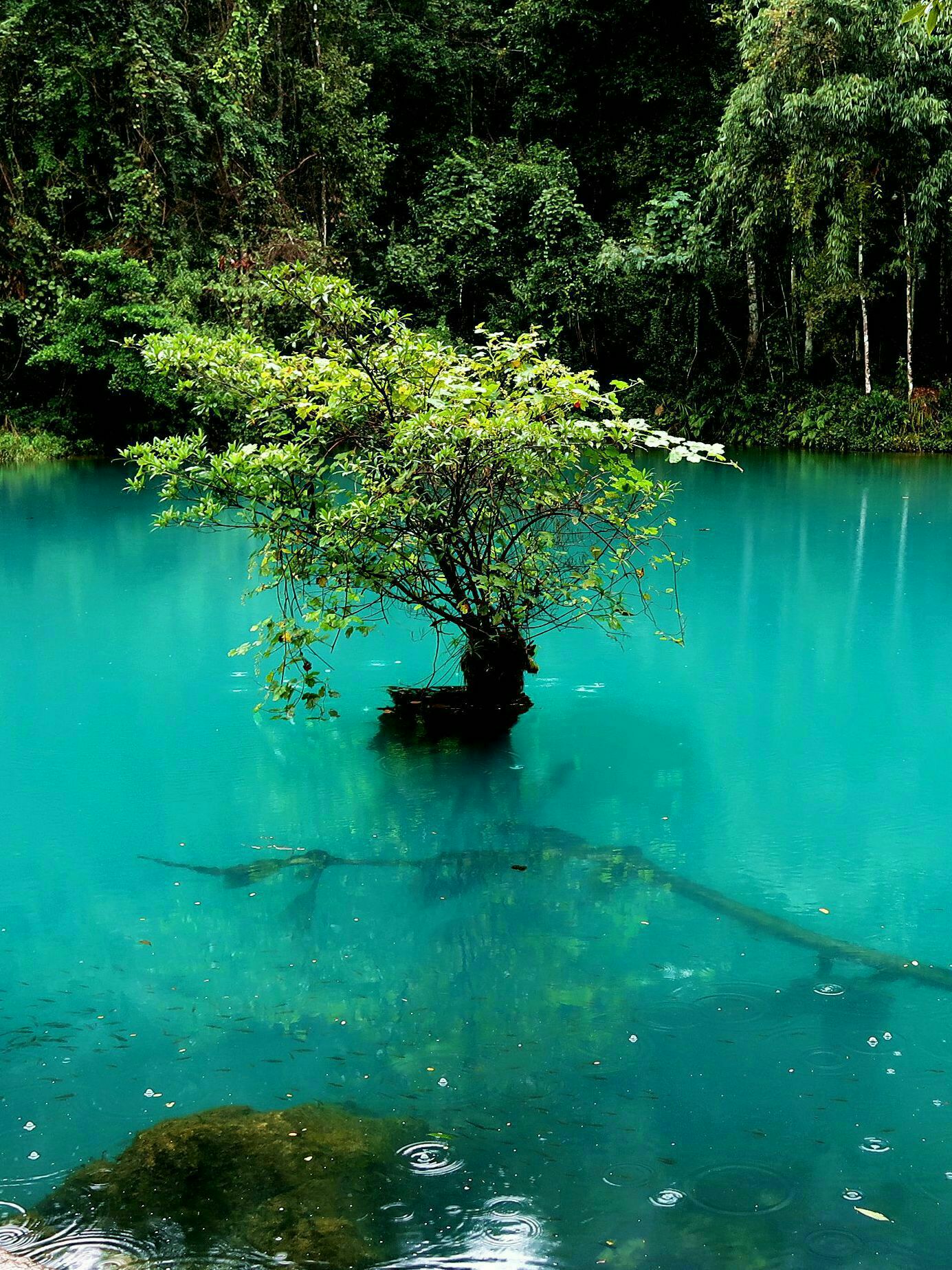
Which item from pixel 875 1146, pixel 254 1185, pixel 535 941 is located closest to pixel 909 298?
pixel 535 941

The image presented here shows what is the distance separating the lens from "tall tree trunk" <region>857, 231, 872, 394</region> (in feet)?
53.8

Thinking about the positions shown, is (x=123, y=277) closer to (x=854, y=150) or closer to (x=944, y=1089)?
(x=854, y=150)

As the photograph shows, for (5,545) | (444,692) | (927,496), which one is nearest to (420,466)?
(444,692)

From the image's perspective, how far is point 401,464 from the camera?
4.59 meters

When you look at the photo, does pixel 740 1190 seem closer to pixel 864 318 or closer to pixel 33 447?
pixel 33 447

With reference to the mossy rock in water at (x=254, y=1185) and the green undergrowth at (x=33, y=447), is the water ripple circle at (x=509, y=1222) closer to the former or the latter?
the mossy rock in water at (x=254, y=1185)

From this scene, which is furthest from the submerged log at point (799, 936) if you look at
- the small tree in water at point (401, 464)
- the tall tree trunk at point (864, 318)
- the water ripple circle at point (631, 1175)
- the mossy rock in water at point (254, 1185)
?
the tall tree trunk at point (864, 318)

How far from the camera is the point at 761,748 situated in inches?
205

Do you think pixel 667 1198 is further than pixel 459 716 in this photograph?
No

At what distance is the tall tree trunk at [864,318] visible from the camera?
16.4 meters

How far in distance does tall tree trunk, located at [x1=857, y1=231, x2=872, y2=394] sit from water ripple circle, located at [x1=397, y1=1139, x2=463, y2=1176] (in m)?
15.6

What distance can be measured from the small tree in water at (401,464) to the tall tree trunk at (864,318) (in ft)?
42.1

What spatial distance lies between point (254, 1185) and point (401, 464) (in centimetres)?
291

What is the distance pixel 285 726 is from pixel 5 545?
231 inches
